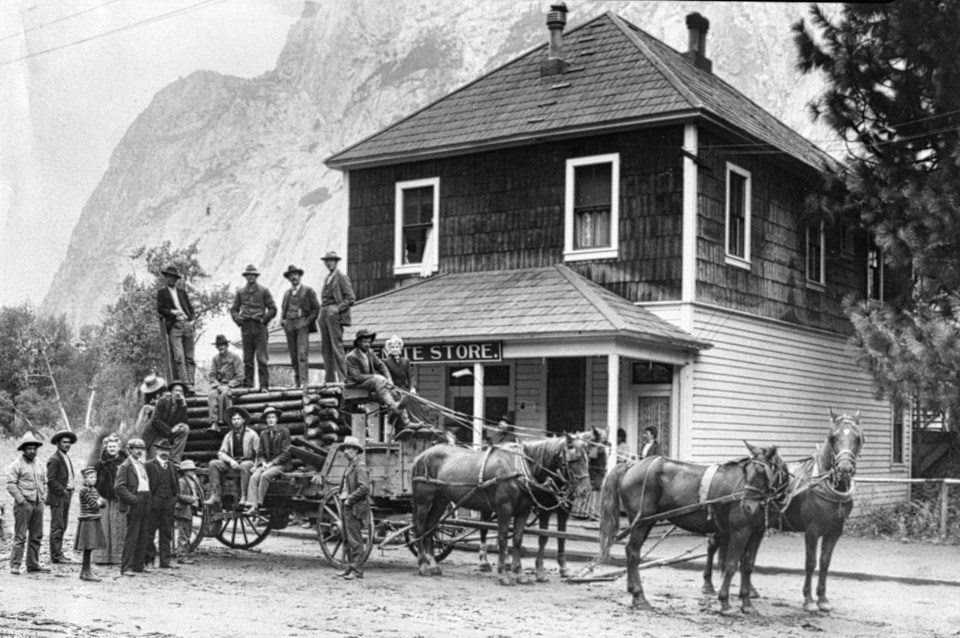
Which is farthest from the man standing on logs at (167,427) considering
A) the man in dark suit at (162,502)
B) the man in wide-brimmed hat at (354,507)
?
the man in wide-brimmed hat at (354,507)

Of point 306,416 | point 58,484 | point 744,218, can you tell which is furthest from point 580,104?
point 58,484

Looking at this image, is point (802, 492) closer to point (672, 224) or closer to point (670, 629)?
point (670, 629)

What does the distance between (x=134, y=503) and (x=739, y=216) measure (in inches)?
517

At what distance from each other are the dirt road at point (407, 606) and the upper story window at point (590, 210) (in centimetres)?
789

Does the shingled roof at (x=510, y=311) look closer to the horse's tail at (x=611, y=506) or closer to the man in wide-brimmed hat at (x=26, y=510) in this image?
the horse's tail at (x=611, y=506)

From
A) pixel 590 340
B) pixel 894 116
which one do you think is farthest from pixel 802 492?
pixel 894 116

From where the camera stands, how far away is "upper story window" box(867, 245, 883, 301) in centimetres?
2716

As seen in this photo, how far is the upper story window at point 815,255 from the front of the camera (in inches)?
963

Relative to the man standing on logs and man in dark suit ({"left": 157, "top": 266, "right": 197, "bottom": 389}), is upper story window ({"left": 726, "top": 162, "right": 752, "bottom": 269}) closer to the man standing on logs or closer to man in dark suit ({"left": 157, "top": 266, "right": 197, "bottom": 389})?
man in dark suit ({"left": 157, "top": 266, "right": 197, "bottom": 389})

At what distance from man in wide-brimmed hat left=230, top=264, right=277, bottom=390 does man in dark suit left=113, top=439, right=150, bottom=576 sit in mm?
3783

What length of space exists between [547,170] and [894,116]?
639cm

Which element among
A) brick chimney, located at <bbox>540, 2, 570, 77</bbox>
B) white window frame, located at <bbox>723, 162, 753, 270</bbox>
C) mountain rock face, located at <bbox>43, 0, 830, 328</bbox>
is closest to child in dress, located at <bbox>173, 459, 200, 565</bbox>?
white window frame, located at <bbox>723, 162, 753, 270</bbox>

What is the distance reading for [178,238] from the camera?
262ft

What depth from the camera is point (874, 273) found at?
27.4m
